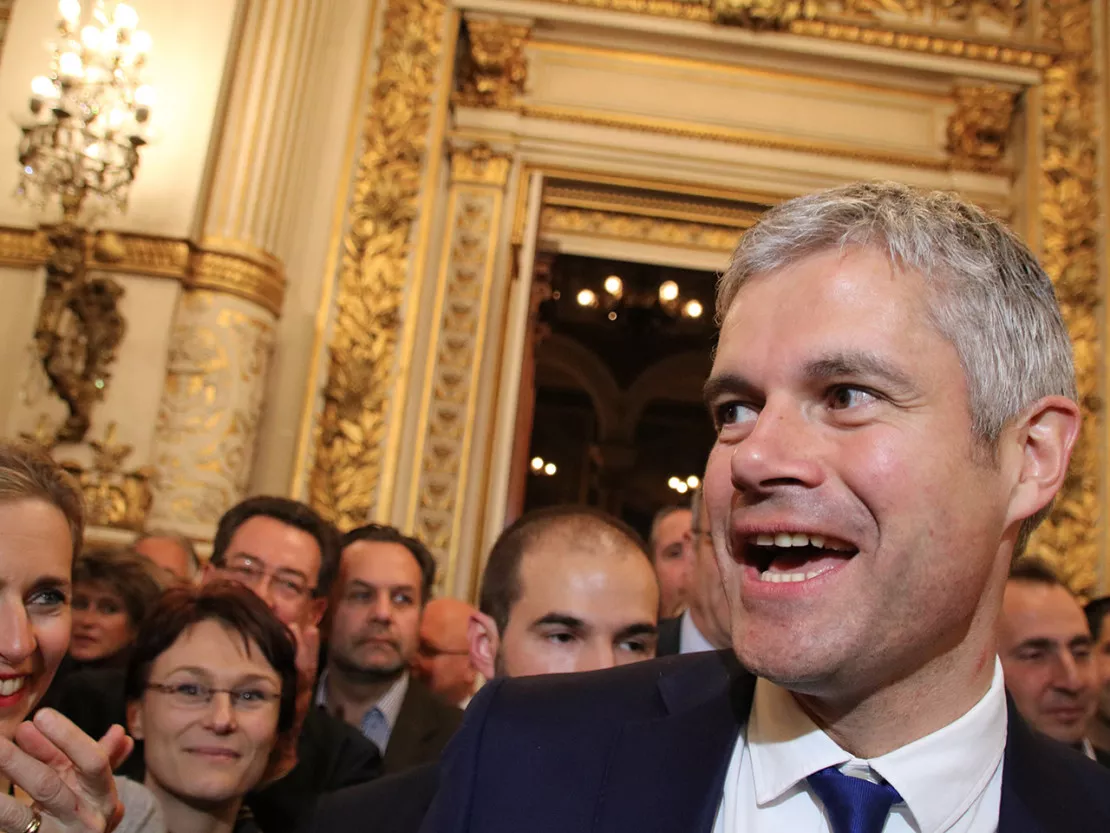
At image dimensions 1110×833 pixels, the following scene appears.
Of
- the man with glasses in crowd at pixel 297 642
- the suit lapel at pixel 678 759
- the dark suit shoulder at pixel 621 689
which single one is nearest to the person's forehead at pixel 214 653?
the man with glasses in crowd at pixel 297 642

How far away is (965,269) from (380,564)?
9.60 ft

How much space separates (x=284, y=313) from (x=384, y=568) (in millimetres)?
2717

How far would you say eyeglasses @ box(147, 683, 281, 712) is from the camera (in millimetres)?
2434

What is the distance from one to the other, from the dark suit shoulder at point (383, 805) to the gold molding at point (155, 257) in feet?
13.1

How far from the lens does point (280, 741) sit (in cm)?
255

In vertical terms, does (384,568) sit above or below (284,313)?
below

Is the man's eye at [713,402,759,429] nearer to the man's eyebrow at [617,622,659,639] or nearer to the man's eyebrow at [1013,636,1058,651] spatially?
the man's eyebrow at [617,622,659,639]

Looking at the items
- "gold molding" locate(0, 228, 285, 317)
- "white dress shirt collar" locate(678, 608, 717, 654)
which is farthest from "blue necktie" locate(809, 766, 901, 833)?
"gold molding" locate(0, 228, 285, 317)

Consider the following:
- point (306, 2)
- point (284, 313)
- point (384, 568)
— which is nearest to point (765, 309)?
point (384, 568)

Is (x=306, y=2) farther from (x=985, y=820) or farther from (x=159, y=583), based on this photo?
(x=985, y=820)

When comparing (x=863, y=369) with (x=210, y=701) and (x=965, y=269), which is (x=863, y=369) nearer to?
(x=965, y=269)

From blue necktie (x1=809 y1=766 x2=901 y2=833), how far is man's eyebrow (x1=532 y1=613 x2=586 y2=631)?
109 centimetres

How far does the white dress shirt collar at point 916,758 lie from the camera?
1.19m

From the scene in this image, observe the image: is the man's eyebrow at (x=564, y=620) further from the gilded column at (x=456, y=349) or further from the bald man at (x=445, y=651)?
the gilded column at (x=456, y=349)
